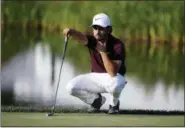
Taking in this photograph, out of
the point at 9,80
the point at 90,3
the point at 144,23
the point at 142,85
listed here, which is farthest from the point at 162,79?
the point at 9,80

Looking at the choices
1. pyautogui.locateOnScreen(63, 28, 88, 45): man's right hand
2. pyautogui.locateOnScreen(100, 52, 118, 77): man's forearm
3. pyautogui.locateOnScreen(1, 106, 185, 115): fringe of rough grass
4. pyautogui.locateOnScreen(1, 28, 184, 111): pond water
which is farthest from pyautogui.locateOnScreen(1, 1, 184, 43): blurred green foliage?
pyautogui.locateOnScreen(1, 106, 185, 115): fringe of rough grass

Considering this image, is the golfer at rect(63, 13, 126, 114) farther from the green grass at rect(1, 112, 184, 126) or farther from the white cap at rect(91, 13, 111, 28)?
the green grass at rect(1, 112, 184, 126)

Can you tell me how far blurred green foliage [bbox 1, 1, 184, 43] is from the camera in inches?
165

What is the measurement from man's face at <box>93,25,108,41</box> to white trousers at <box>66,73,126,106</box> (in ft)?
0.82

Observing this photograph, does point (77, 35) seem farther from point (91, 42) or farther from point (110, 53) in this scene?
point (110, 53)

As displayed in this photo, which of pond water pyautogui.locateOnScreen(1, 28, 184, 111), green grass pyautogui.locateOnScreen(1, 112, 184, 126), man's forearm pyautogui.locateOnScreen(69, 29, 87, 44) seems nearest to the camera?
green grass pyautogui.locateOnScreen(1, 112, 184, 126)

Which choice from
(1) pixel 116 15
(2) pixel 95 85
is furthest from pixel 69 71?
(1) pixel 116 15

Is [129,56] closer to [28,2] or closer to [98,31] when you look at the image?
[98,31]

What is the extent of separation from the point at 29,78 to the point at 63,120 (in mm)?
537

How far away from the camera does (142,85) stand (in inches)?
163

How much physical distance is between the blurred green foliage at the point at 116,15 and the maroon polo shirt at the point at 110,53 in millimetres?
446

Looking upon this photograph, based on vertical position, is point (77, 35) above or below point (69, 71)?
above

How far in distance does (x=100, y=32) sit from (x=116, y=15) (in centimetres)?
57

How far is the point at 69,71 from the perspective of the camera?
394 cm
